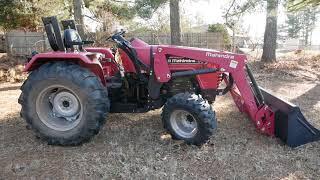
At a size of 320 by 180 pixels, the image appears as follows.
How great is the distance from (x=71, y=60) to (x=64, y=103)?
0.59 m

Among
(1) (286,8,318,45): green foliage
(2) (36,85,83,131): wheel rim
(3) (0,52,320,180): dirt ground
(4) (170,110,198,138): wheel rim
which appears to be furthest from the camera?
(1) (286,8,318,45): green foliage

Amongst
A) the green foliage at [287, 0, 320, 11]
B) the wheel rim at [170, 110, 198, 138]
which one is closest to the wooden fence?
the green foliage at [287, 0, 320, 11]

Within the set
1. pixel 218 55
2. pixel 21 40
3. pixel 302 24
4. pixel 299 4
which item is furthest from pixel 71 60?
pixel 302 24

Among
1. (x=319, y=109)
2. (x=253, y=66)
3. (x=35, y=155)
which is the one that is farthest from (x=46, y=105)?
(x=253, y=66)

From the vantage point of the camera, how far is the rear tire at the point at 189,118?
473cm

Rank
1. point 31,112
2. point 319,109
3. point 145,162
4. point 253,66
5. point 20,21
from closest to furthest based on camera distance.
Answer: point 145,162, point 31,112, point 319,109, point 253,66, point 20,21

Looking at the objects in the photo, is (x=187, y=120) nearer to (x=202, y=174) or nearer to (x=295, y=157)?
(x=202, y=174)

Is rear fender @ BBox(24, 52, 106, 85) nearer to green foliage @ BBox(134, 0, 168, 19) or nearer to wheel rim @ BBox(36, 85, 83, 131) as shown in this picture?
wheel rim @ BBox(36, 85, 83, 131)

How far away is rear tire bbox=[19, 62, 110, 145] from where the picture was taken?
191 inches

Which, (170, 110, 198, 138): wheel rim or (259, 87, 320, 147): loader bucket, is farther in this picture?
(170, 110, 198, 138): wheel rim

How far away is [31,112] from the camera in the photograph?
5.08 m

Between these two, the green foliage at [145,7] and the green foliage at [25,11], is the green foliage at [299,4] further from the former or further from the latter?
the green foliage at [25,11]

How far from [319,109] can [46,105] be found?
4.81m

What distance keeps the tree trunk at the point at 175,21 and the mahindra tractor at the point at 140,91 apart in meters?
7.57
